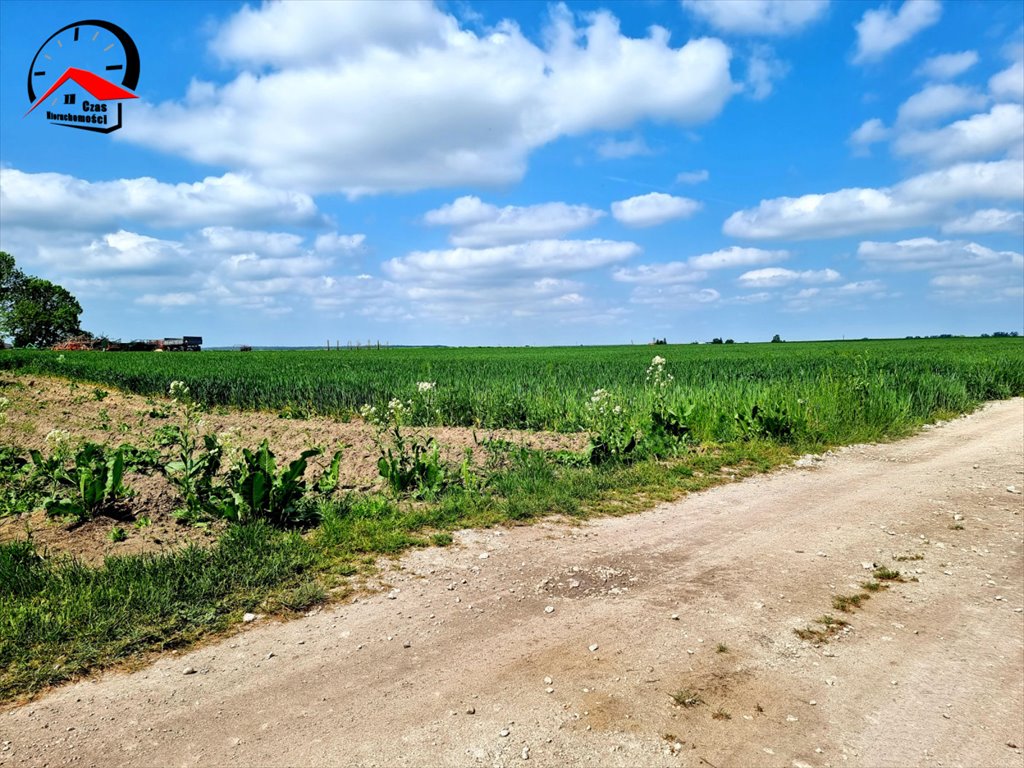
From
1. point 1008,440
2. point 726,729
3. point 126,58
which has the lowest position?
point 726,729

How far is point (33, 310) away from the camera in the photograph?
72.2 metres

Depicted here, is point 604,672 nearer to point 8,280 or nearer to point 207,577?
point 207,577

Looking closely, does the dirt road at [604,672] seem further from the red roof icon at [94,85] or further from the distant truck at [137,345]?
the distant truck at [137,345]

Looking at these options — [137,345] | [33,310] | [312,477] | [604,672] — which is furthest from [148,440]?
[33,310]

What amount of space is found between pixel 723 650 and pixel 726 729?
0.86 metres

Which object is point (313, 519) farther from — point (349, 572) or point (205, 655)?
point (205, 655)

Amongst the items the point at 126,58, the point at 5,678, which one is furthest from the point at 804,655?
the point at 126,58

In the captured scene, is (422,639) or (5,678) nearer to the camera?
(5,678)

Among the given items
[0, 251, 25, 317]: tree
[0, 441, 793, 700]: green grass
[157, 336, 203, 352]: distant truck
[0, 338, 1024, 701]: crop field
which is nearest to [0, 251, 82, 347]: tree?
[0, 251, 25, 317]: tree

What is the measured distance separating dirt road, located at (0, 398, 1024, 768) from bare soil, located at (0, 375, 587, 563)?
251cm

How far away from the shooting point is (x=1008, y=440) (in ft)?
39.5

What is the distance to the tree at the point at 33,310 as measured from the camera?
235ft

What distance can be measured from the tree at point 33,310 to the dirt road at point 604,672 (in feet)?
271

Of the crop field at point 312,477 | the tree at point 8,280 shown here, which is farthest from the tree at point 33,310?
the crop field at point 312,477
